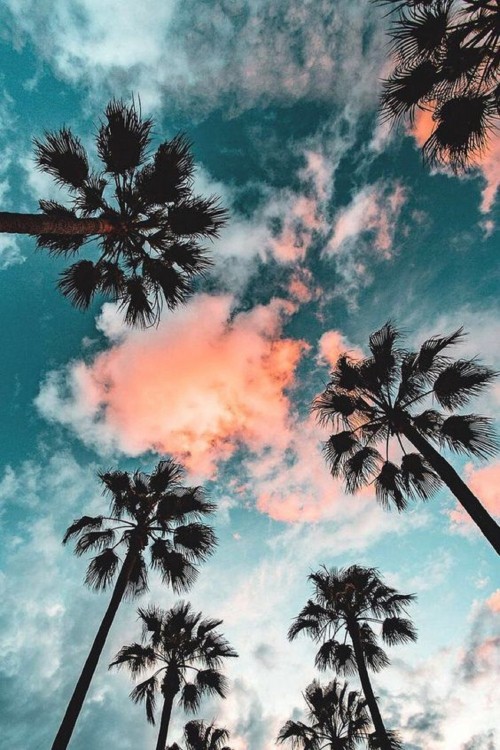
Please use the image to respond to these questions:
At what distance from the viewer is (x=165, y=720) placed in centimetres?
1309

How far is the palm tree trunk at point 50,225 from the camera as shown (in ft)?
18.3

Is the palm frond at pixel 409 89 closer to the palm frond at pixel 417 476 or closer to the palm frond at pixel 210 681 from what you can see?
the palm frond at pixel 417 476

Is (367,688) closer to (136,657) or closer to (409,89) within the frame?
(136,657)

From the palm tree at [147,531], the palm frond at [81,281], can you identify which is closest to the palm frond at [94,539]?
the palm tree at [147,531]

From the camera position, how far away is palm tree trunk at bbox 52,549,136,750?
8070 millimetres

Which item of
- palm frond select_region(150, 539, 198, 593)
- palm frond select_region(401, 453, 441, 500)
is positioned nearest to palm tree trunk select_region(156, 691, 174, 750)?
palm frond select_region(150, 539, 198, 593)

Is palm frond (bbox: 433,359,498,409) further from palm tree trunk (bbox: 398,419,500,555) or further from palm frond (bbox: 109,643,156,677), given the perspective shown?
palm frond (bbox: 109,643,156,677)

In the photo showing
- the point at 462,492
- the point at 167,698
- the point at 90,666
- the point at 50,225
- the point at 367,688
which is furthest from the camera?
the point at 167,698

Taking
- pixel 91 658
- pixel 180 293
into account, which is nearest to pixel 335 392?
pixel 180 293

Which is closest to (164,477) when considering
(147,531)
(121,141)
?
(147,531)

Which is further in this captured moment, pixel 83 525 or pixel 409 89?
pixel 83 525

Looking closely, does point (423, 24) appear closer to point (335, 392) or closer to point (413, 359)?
point (413, 359)

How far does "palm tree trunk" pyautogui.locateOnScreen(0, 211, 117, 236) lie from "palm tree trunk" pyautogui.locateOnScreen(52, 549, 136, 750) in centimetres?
892

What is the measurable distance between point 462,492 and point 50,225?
355 inches
